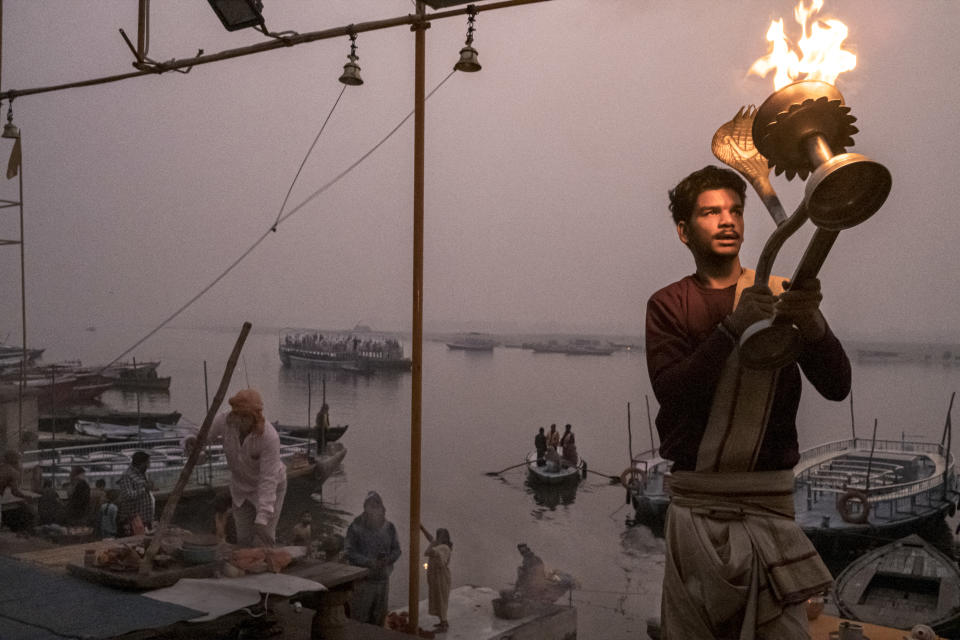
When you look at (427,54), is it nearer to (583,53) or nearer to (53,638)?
(583,53)

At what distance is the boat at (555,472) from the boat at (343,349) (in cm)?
110

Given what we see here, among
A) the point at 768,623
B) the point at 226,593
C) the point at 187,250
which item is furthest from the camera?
the point at 187,250

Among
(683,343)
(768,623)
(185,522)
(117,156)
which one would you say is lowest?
(185,522)

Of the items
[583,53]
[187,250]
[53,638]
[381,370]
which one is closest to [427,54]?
[583,53]

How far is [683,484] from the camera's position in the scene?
1.91m

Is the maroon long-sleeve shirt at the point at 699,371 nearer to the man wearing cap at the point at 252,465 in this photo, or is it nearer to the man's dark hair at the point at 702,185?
the man's dark hair at the point at 702,185

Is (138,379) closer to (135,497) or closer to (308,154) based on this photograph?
(135,497)

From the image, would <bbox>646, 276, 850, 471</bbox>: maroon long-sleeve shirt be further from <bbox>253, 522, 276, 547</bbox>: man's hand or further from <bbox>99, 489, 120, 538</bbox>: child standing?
<bbox>99, 489, 120, 538</bbox>: child standing

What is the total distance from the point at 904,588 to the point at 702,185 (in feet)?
9.08

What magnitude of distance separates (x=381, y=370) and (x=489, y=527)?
1.32 metres

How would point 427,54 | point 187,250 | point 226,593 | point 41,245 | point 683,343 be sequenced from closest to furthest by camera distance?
point 683,343
point 226,593
point 427,54
point 187,250
point 41,245

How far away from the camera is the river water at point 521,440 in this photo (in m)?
3.88

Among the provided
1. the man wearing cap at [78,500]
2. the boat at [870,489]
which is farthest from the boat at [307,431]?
the boat at [870,489]

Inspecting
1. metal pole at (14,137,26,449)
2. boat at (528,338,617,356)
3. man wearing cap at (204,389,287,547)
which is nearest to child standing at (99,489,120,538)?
metal pole at (14,137,26,449)
